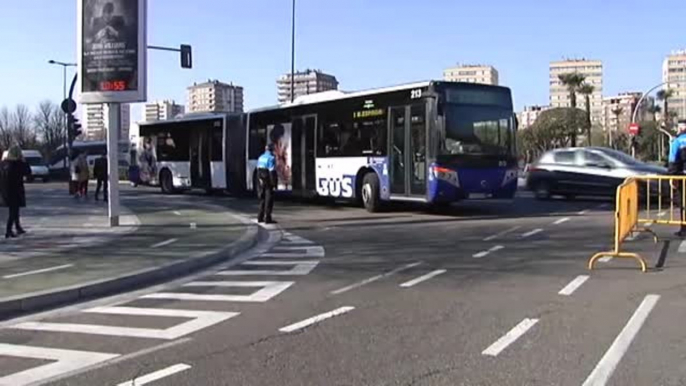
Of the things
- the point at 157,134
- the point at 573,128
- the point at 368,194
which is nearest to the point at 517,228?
the point at 368,194

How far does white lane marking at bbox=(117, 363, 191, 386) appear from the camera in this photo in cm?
545

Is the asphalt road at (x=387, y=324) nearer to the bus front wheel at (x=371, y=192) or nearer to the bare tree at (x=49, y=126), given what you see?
the bus front wheel at (x=371, y=192)

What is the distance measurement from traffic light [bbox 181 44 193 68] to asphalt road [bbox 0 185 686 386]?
777 inches

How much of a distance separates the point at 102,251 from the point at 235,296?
4.49 metres

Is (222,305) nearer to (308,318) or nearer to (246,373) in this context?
(308,318)

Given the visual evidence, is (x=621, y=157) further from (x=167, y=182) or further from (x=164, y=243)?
(x=167, y=182)

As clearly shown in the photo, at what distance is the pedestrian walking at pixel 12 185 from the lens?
14688mm

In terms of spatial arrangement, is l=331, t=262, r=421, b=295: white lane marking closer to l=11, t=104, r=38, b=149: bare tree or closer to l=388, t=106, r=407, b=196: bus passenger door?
l=388, t=106, r=407, b=196: bus passenger door

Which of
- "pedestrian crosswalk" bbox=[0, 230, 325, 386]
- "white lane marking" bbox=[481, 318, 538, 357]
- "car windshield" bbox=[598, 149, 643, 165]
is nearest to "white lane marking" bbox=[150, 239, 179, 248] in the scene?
"pedestrian crosswalk" bbox=[0, 230, 325, 386]

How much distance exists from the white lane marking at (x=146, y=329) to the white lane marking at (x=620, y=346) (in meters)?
3.73

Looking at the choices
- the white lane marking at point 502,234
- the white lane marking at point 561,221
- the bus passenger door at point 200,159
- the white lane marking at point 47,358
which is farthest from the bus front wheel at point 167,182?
the white lane marking at point 47,358

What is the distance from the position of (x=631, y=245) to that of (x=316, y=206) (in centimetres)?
1261

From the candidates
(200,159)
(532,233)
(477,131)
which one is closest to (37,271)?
(532,233)

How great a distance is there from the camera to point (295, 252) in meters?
13.2
